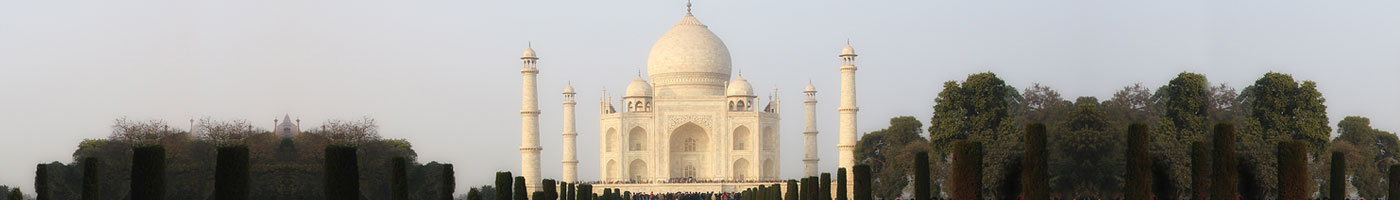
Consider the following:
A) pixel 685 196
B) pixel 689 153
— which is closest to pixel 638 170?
pixel 689 153

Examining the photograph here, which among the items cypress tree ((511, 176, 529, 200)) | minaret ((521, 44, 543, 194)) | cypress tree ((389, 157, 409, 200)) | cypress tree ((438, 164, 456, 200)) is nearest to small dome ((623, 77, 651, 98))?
minaret ((521, 44, 543, 194))

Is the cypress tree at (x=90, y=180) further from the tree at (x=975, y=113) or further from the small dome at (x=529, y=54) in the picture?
the small dome at (x=529, y=54)

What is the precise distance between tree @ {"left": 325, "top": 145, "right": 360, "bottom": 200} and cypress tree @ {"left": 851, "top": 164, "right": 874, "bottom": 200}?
10.7 m

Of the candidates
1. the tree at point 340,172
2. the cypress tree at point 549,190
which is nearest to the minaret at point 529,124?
the cypress tree at point 549,190

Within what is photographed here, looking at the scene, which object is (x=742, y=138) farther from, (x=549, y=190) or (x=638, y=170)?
(x=549, y=190)

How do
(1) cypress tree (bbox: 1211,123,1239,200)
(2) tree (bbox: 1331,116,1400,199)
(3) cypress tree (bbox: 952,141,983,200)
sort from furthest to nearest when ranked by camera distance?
(2) tree (bbox: 1331,116,1400,199)
(3) cypress tree (bbox: 952,141,983,200)
(1) cypress tree (bbox: 1211,123,1239,200)

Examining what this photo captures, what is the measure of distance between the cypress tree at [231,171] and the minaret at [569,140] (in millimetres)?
41039

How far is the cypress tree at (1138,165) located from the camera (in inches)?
1089

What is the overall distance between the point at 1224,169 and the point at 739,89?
4346 cm

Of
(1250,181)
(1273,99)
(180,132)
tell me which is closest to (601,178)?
(180,132)

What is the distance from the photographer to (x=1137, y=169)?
2783cm

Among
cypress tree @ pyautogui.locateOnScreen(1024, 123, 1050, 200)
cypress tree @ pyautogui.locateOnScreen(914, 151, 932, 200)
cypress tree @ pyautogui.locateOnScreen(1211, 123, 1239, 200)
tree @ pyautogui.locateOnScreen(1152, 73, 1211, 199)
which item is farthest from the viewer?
tree @ pyautogui.locateOnScreen(1152, 73, 1211, 199)

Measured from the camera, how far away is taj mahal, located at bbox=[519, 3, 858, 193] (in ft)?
224

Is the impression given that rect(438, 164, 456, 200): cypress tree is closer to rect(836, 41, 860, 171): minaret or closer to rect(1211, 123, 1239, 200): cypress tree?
rect(1211, 123, 1239, 200): cypress tree
